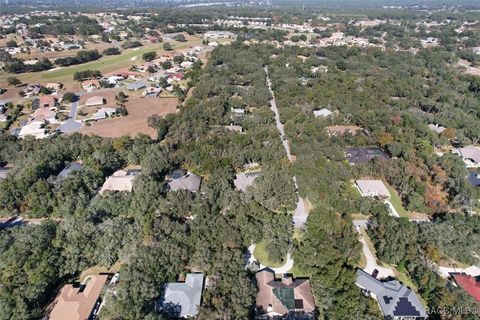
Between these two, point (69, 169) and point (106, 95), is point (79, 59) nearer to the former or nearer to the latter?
point (106, 95)

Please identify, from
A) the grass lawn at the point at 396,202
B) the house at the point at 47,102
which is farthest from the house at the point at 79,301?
the house at the point at 47,102

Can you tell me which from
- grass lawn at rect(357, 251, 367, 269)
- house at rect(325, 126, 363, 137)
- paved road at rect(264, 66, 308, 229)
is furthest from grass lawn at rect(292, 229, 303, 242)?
house at rect(325, 126, 363, 137)

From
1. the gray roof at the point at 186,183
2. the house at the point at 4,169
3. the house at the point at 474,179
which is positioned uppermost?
the gray roof at the point at 186,183

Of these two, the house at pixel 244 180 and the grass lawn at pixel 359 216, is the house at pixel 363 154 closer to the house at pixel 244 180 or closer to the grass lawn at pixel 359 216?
the grass lawn at pixel 359 216

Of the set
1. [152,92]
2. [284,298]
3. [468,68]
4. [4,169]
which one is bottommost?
[468,68]

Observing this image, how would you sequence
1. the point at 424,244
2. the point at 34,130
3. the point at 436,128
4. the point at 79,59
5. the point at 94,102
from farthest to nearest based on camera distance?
1. the point at 79,59
2. the point at 94,102
3. the point at 436,128
4. the point at 34,130
5. the point at 424,244

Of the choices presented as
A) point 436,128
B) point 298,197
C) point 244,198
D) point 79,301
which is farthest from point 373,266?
point 436,128
